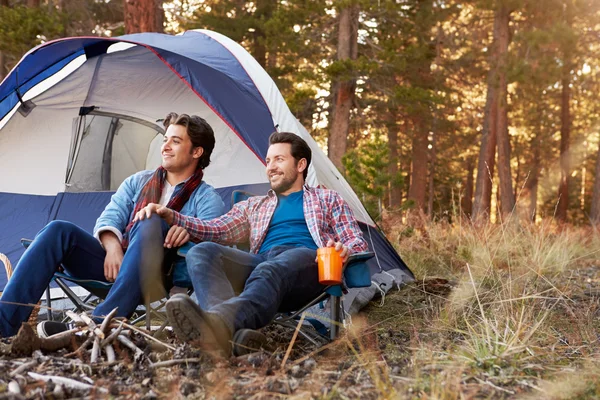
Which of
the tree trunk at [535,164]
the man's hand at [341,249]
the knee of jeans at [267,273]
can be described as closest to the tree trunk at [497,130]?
the tree trunk at [535,164]

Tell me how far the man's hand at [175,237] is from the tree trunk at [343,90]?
6.60 m

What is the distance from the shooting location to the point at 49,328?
225 cm

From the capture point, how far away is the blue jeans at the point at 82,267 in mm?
2400

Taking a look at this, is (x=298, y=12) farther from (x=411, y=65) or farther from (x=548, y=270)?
(x=548, y=270)

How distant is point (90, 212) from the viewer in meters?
4.18

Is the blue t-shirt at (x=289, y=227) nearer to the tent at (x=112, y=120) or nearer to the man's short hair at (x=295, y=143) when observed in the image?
the man's short hair at (x=295, y=143)

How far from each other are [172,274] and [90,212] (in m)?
1.71

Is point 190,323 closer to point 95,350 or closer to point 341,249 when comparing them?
point 95,350

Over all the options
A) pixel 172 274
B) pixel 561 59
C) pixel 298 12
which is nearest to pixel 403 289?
pixel 172 274

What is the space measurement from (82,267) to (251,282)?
2.61ft

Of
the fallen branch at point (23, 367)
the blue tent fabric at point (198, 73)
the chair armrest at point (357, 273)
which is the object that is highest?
the blue tent fabric at point (198, 73)

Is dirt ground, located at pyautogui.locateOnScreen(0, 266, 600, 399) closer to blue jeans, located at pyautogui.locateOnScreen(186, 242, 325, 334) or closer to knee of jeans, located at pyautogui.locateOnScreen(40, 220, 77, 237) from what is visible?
blue jeans, located at pyautogui.locateOnScreen(186, 242, 325, 334)

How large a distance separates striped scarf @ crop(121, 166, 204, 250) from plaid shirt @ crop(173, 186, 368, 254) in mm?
199

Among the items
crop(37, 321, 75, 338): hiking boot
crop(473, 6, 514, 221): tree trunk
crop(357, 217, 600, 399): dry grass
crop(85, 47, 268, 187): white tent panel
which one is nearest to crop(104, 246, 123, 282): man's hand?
crop(37, 321, 75, 338): hiking boot
